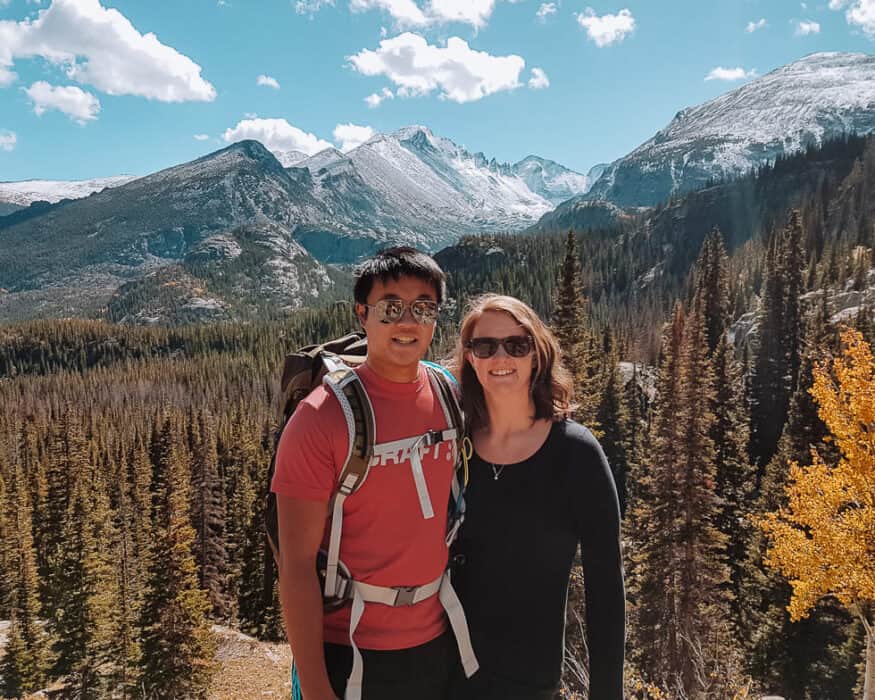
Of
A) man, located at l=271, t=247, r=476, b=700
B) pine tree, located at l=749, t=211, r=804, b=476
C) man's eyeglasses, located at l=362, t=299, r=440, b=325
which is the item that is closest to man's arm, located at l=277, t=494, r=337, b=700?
man, located at l=271, t=247, r=476, b=700

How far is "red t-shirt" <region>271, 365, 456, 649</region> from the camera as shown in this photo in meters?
2.54

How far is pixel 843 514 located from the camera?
12602 millimetres

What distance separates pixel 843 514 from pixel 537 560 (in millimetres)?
13411

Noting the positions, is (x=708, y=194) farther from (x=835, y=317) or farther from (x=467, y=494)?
(x=467, y=494)

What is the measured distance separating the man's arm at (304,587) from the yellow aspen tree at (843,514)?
13.2m

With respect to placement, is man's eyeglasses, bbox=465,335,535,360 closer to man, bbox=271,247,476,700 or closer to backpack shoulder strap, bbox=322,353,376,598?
man, bbox=271,247,476,700

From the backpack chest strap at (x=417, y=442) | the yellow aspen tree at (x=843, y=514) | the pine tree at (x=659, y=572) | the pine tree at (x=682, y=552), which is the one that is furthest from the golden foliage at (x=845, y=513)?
the backpack chest strap at (x=417, y=442)

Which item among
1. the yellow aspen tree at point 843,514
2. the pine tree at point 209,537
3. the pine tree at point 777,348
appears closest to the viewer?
the yellow aspen tree at point 843,514

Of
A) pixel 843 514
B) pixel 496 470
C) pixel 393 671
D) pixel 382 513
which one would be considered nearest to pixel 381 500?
pixel 382 513

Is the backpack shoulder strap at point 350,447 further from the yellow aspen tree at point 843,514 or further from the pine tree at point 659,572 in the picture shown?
the pine tree at point 659,572

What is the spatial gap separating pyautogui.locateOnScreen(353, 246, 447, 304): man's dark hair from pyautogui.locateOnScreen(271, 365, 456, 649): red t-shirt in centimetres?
48

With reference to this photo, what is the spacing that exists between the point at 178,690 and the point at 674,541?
790 inches

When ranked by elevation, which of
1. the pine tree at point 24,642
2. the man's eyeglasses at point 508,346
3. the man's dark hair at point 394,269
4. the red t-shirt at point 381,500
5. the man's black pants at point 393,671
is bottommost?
the pine tree at point 24,642

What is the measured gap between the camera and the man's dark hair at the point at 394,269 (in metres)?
2.98
